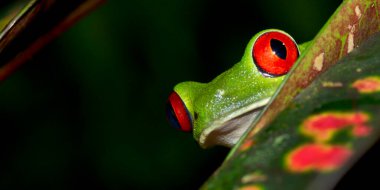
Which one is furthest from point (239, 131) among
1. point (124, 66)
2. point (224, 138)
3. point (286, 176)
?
point (286, 176)

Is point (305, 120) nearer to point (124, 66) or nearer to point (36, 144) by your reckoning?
Result: point (124, 66)

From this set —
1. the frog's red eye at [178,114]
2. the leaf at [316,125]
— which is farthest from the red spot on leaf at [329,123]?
Answer: the frog's red eye at [178,114]

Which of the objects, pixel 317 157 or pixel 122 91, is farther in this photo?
pixel 122 91

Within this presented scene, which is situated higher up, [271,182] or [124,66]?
[271,182]

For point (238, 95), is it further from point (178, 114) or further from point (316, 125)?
point (316, 125)

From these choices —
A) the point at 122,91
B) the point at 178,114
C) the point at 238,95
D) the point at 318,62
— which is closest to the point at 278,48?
the point at 238,95

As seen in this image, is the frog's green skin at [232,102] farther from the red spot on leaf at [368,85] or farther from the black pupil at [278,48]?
the red spot on leaf at [368,85]

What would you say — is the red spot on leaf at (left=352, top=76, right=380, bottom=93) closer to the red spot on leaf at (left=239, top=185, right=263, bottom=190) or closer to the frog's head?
the red spot on leaf at (left=239, top=185, right=263, bottom=190)
